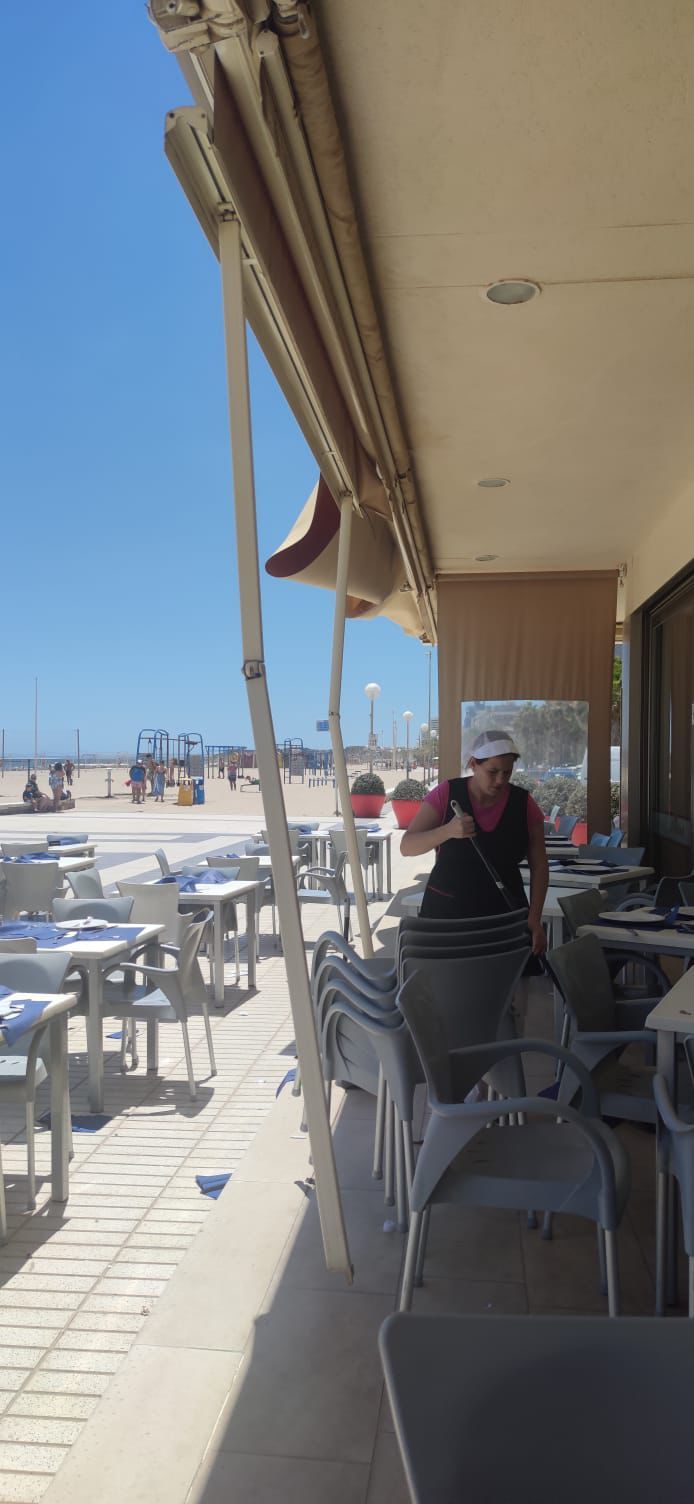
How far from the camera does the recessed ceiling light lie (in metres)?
3.69

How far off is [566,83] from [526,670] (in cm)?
722

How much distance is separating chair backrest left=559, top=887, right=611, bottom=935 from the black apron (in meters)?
0.33

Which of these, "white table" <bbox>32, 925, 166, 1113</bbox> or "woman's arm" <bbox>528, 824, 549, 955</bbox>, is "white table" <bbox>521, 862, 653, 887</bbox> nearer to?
"woman's arm" <bbox>528, 824, 549, 955</bbox>

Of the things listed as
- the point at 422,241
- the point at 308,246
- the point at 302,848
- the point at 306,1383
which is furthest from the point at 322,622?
the point at 302,848

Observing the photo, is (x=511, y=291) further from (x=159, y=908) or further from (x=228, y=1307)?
(x=159, y=908)

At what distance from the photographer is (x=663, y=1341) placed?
935mm

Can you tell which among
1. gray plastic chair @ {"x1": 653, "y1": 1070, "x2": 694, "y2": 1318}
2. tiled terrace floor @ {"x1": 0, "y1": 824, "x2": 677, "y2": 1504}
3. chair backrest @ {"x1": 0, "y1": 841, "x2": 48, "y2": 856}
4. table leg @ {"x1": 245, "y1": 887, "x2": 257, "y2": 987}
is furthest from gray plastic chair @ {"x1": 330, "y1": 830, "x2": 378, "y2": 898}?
gray plastic chair @ {"x1": 653, "y1": 1070, "x2": 694, "y2": 1318}

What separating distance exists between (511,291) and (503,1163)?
2.95 m

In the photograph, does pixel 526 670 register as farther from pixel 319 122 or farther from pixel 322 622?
pixel 319 122

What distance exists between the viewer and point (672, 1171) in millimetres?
2168

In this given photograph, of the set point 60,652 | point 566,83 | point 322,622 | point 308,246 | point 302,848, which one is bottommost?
point 302,848

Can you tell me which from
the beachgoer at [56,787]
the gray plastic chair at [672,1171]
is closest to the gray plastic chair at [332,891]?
the gray plastic chair at [672,1171]

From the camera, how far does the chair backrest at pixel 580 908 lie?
3928mm

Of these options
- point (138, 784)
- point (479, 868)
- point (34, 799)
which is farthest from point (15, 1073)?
point (138, 784)
